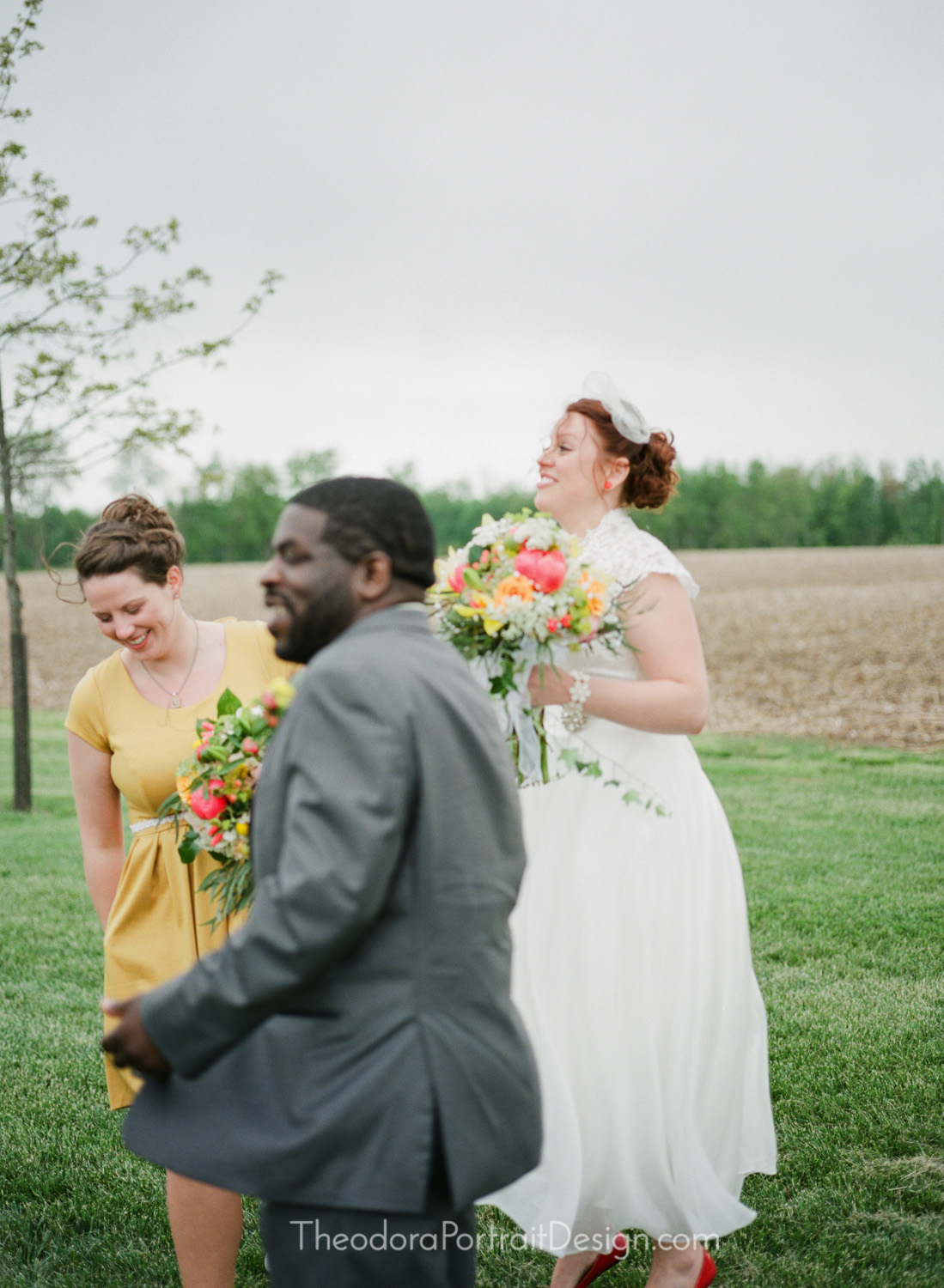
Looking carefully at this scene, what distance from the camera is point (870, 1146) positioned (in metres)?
4.21

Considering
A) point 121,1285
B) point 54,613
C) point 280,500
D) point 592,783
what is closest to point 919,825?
point 592,783

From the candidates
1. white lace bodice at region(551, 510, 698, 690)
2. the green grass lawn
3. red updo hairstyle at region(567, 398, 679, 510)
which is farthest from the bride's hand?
the green grass lawn

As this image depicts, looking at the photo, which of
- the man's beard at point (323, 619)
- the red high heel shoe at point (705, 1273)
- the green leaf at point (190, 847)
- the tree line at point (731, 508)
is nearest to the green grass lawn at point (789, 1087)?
the red high heel shoe at point (705, 1273)

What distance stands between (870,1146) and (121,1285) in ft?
9.49

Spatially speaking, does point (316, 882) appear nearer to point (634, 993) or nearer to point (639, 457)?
point (634, 993)

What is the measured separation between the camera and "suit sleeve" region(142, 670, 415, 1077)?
5.09 ft

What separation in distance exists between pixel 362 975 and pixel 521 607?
1116mm

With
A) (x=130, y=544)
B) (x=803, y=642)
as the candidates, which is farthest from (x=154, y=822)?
(x=803, y=642)

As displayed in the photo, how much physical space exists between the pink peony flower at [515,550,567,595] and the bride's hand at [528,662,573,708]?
0.29 m

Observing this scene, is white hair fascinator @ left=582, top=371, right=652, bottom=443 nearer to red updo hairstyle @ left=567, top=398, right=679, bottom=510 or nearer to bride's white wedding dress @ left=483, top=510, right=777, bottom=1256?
red updo hairstyle @ left=567, top=398, right=679, bottom=510

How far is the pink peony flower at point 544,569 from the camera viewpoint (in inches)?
102

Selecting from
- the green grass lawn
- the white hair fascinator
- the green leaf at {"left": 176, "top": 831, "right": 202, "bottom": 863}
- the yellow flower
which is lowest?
the green grass lawn

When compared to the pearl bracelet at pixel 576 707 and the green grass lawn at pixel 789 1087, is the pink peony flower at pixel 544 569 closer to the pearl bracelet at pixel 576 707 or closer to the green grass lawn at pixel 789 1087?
the pearl bracelet at pixel 576 707

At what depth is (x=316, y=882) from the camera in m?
1.54
